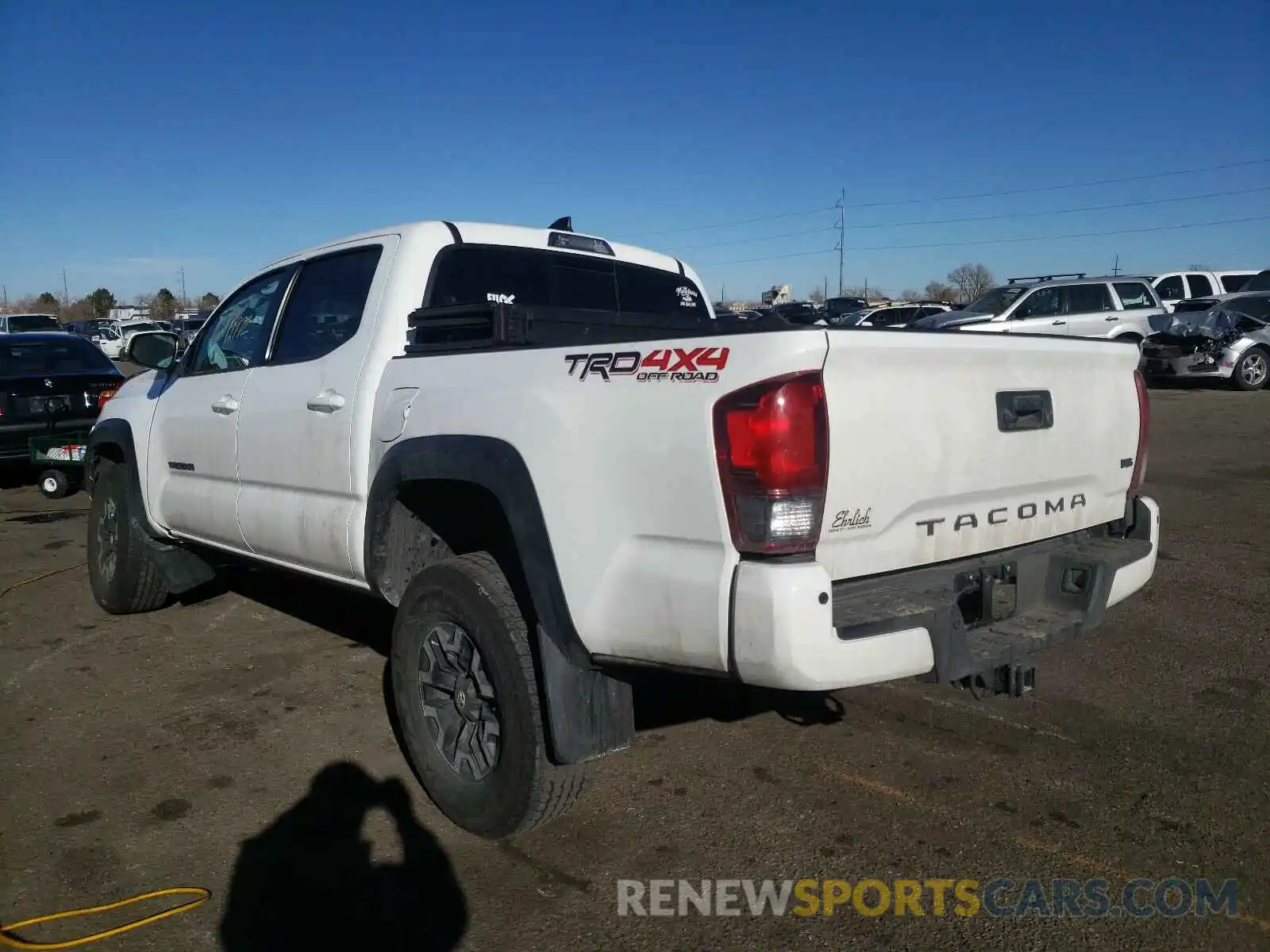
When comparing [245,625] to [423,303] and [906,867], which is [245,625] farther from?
[906,867]

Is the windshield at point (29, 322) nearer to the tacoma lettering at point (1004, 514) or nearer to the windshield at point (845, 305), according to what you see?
the windshield at point (845, 305)

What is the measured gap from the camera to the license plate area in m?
3.01

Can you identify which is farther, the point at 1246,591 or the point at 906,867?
the point at 1246,591

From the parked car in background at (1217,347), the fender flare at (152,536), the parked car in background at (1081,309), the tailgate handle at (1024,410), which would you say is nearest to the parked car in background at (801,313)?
the tailgate handle at (1024,410)

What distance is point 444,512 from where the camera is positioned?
3.66 metres

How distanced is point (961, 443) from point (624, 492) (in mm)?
1006

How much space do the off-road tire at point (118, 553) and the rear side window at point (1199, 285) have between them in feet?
80.9

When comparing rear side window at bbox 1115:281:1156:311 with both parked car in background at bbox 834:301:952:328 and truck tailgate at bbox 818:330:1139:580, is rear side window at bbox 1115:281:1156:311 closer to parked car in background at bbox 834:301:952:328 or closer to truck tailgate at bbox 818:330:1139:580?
parked car in background at bbox 834:301:952:328

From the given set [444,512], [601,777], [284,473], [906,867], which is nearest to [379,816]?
[601,777]

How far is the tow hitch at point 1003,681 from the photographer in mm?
3066

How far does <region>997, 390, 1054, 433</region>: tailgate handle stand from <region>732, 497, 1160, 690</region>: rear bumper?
0.41m

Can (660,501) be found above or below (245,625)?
above

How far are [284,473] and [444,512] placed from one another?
0.96 meters

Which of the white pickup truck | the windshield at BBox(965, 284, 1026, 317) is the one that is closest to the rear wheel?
the windshield at BBox(965, 284, 1026, 317)
